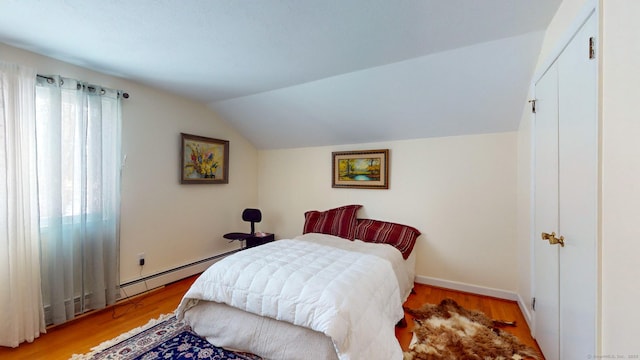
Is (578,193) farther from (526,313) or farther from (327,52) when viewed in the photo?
(327,52)

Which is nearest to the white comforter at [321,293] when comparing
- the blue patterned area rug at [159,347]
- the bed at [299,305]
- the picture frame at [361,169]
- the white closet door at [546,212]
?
the bed at [299,305]

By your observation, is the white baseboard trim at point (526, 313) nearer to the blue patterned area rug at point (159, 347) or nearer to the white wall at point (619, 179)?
the white wall at point (619, 179)

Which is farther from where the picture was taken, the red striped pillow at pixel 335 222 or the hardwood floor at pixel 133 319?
the red striped pillow at pixel 335 222

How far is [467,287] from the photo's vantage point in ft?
9.72

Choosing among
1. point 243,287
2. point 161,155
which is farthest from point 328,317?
point 161,155

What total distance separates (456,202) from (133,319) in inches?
141

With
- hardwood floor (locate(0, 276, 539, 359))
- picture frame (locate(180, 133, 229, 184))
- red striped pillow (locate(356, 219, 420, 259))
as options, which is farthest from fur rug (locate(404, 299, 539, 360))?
picture frame (locate(180, 133, 229, 184))

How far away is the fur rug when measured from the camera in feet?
5.99

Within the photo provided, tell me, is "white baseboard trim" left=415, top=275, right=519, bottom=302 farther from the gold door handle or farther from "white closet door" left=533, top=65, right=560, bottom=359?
the gold door handle

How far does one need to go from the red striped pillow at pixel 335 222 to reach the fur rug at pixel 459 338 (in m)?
1.22

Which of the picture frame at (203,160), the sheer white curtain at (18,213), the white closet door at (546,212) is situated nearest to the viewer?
the white closet door at (546,212)

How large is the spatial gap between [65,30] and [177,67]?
77 centimetres

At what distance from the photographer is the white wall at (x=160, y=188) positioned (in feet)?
9.06

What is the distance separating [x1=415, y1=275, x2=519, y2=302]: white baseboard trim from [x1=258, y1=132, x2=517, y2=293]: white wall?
0.12 ft
